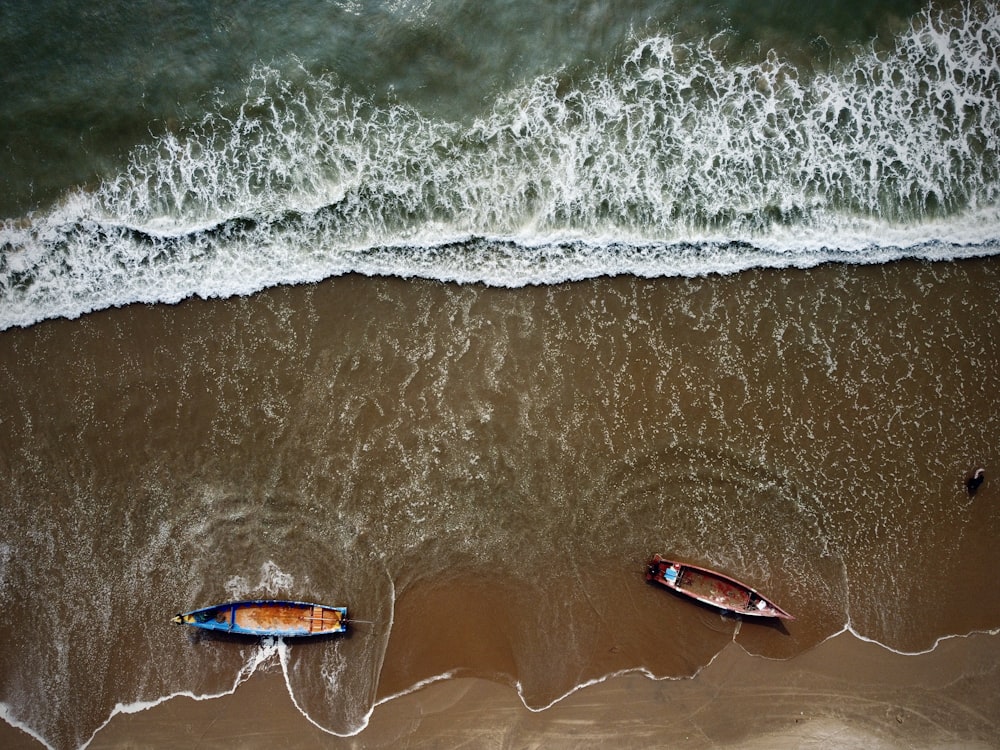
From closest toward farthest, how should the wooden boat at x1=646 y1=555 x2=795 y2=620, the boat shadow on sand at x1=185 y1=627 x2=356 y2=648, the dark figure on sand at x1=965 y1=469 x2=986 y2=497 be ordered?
the wooden boat at x1=646 y1=555 x2=795 y2=620 < the dark figure on sand at x1=965 y1=469 x2=986 y2=497 < the boat shadow on sand at x1=185 y1=627 x2=356 y2=648

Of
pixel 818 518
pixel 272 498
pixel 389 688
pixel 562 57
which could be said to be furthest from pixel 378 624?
pixel 562 57

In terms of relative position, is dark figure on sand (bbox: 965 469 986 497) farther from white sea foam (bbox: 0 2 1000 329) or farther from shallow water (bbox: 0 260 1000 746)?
white sea foam (bbox: 0 2 1000 329)

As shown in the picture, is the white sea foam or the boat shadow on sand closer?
the boat shadow on sand

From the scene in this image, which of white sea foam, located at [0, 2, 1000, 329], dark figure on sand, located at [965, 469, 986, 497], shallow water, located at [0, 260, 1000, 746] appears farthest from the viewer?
white sea foam, located at [0, 2, 1000, 329]

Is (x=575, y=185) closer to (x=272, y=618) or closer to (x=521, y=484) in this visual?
(x=521, y=484)

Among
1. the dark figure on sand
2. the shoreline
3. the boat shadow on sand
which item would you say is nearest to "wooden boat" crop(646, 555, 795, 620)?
the shoreline

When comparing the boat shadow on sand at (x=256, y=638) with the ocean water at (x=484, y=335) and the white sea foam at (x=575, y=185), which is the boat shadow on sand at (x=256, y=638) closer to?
the ocean water at (x=484, y=335)
